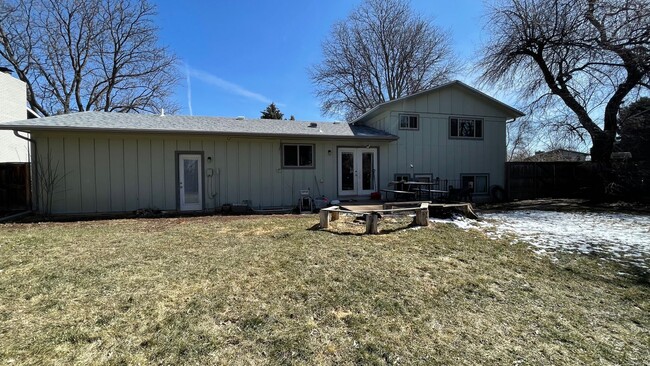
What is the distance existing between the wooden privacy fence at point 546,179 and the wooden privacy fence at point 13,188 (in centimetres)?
1842

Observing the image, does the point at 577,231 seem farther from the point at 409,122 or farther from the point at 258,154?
the point at 258,154

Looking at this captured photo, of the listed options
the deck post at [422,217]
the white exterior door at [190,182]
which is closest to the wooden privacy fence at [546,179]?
the deck post at [422,217]

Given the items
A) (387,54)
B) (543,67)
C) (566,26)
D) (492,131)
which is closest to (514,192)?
(492,131)

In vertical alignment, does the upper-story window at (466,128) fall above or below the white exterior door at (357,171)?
above

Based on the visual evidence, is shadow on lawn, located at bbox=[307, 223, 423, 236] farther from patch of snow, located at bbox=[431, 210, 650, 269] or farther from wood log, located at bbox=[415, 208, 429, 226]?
patch of snow, located at bbox=[431, 210, 650, 269]

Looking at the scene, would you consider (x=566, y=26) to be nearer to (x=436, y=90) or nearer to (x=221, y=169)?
(x=436, y=90)

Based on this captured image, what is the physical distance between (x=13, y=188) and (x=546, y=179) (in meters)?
20.9

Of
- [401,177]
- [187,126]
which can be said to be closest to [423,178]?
[401,177]

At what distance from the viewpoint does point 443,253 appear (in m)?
4.99

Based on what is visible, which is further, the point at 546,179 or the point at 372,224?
the point at 546,179

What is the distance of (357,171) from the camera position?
11.8m

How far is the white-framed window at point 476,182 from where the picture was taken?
42.4ft

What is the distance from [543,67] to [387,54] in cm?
1454

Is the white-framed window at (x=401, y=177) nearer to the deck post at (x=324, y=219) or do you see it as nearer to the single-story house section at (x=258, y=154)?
the single-story house section at (x=258, y=154)
